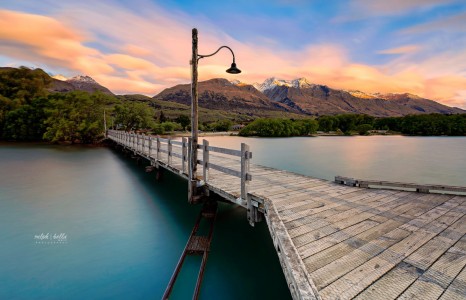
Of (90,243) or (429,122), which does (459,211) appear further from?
(429,122)

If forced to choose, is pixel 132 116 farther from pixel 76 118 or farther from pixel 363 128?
pixel 363 128

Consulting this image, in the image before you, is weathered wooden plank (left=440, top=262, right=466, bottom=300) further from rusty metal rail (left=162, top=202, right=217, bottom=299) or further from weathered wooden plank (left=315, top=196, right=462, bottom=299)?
rusty metal rail (left=162, top=202, right=217, bottom=299)

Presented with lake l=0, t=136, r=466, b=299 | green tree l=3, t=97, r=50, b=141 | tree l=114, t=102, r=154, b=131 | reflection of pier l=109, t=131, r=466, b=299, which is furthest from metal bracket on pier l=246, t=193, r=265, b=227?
tree l=114, t=102, r=154, b=131

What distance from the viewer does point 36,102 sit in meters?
45.4

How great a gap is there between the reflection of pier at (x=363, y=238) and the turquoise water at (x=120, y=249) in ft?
5.13

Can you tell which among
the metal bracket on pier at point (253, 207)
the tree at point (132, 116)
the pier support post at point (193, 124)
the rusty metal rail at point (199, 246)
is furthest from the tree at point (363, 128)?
the metal bracket on pier at point (253, 207)

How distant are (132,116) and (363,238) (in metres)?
63.3

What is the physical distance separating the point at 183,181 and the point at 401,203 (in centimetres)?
1192

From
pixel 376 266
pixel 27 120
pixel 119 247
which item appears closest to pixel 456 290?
pixel 376 266

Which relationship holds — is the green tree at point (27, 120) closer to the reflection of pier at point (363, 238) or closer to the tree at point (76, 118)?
the tree at point (76, 118)

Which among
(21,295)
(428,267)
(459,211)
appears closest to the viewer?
(428,267)

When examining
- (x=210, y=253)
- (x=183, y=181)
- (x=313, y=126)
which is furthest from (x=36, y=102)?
(x=313, y=126)

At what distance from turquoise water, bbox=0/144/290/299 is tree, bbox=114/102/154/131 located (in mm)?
48879

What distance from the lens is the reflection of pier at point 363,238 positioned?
2.51m
